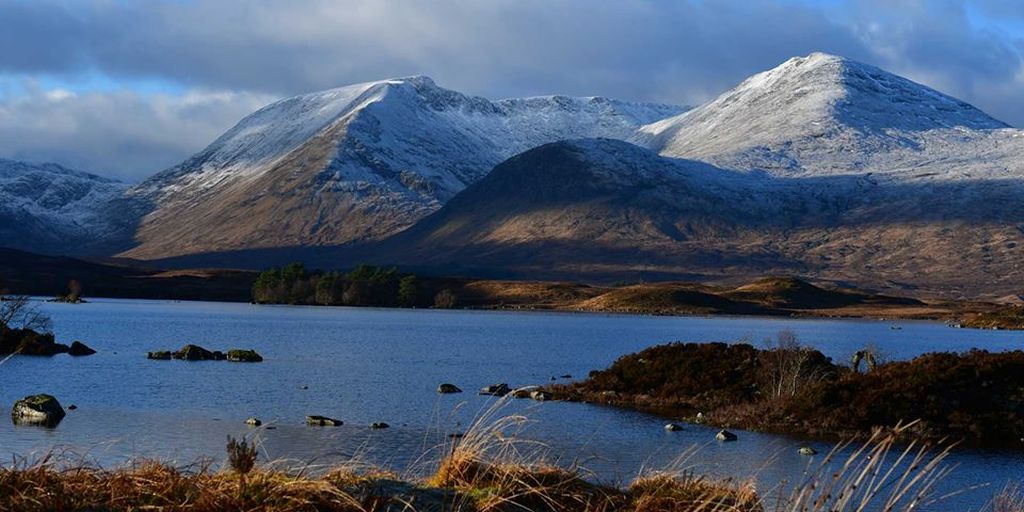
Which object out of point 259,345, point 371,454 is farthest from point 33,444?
point 259,345

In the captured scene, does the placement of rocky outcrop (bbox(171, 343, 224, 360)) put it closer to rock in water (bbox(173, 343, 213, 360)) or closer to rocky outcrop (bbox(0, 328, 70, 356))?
rock in water (bbox(173, 343, 213, 360))

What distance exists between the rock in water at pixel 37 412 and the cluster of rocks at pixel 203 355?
33027mm

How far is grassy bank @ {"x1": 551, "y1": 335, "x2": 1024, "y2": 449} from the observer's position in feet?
162

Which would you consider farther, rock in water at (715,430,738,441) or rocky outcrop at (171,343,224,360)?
rocky outcrop at (171,343,224,360)

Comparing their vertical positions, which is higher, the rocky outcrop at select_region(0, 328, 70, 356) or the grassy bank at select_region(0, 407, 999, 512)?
the grassy bank at select_region(0, 407, 999, 512)

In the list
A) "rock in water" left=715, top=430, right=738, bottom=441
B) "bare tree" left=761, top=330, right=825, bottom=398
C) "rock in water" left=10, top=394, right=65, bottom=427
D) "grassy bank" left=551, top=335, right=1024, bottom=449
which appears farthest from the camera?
"bare tree" left=761, top=330, right=825, bottom=398

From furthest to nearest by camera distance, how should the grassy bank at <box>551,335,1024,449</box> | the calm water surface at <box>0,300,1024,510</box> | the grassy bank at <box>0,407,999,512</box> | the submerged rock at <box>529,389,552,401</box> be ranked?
the submerged rock at <box>529,389,552,401</box>
the grassy bank at <box>551,335,1024,449</box>
the calm water surface at <box>0,300,1024,510</box>
the grassy bank at <box>0,407,999,512</box>

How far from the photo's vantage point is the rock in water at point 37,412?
1735 inches

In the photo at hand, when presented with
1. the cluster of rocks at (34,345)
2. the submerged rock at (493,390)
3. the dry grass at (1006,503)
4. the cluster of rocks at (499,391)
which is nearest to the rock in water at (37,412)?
the cluster of rocks at (499,391)

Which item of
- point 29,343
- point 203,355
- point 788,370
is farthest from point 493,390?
point 29,343

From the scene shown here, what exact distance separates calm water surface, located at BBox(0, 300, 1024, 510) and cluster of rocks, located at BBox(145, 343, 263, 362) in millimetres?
1686

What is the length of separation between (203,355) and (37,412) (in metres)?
36.4

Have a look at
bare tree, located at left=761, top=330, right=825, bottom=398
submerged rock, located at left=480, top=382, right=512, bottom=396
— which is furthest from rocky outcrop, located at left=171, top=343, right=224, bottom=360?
bare tree, located at left=761, top=330, right=825, bottom=398

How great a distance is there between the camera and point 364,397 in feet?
192
